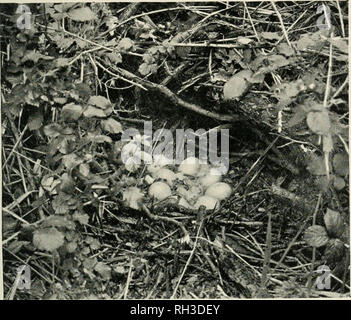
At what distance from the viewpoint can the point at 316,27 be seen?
4.31 feet

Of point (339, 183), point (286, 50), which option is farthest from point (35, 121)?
point (339, 183)

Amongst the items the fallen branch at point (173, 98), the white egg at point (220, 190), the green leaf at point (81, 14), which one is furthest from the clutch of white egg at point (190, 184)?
the green leaf at point (81, 14)

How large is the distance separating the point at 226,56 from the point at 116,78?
0.25 metres

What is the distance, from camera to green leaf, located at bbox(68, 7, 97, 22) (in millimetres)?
1303

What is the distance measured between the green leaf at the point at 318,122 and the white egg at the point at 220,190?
0.23 meters

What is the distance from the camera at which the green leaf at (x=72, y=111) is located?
131 cm

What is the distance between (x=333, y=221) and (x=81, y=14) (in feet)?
2.29

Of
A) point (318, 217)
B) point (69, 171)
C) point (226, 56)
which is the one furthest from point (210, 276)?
point (226, 56)

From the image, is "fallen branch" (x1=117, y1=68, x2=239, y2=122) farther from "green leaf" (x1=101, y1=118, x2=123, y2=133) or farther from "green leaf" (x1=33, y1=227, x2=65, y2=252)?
"green leaf" (x1=33, y1=227, x2=65, y2=252)

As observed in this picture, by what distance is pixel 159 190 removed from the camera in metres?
1.33

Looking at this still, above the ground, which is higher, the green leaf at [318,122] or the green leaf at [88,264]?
the green leaf at [318,122]

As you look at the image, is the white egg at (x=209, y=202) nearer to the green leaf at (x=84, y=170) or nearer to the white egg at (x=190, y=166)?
the white egg at (x=190, y=166)

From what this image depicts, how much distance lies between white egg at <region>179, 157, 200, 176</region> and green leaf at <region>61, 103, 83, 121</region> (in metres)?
0.25

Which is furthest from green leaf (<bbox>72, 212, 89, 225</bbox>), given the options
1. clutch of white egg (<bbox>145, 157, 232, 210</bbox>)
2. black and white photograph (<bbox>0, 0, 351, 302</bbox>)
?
clutch of white egg (<bbox>145, 157, 232, 210</bbox>)
